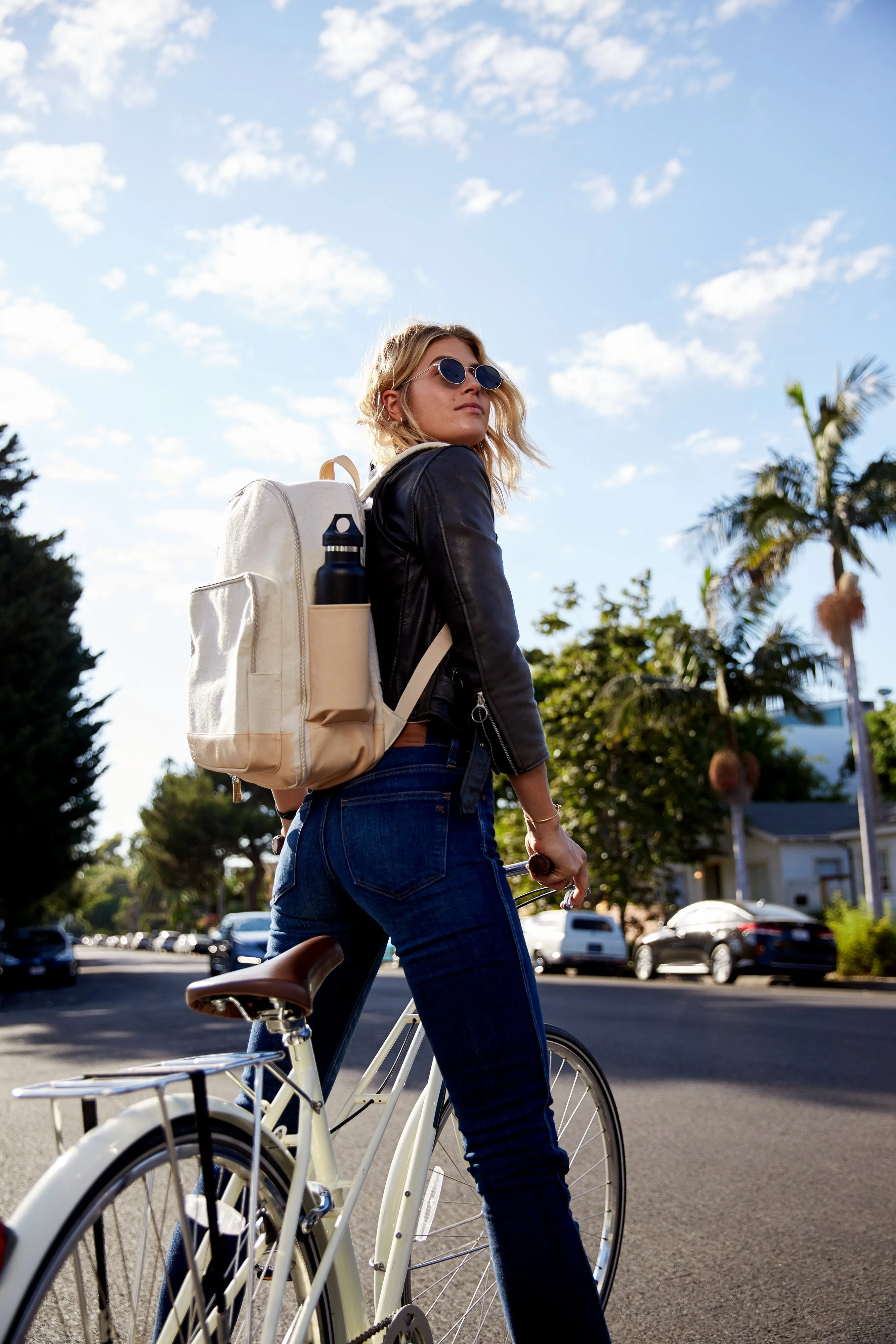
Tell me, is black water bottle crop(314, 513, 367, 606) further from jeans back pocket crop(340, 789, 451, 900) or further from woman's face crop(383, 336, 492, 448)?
woman's face crop(383, 336, 492, 448)

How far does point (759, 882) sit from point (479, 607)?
37.5 metres

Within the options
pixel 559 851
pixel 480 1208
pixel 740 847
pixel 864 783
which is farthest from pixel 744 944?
pixel 559 851

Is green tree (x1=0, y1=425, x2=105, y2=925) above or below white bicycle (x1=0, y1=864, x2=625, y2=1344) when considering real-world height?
above

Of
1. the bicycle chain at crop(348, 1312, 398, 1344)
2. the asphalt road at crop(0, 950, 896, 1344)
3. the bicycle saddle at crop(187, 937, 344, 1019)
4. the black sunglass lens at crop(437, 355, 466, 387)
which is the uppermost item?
the black sunglass lens at crop(437, 355, 466, 387)

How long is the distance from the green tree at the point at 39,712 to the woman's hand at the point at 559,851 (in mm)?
28453

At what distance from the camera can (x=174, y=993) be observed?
17719 millimetres

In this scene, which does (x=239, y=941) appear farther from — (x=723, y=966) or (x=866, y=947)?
(x=866, y=947)

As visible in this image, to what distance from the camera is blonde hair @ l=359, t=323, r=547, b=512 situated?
2.33m

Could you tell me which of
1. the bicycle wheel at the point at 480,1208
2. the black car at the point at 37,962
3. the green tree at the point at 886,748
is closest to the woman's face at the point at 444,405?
the bicycle wheel at the point at 480,1208

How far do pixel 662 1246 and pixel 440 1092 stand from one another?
5.91 ft

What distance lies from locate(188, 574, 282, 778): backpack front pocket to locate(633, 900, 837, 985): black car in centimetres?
1829

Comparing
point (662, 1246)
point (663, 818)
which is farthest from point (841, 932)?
point (662, 1246)

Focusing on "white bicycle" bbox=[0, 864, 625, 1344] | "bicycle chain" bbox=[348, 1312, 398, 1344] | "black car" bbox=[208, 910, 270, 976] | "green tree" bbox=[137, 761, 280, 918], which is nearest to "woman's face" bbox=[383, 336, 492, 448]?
"white bicycle" bbox=[0, 864, 625, 1344]

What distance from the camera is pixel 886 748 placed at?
45188 mm
